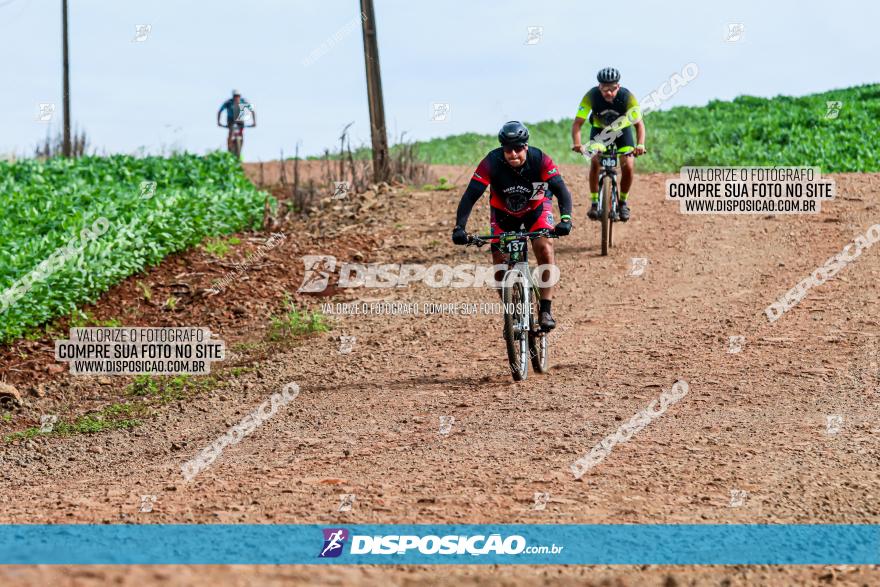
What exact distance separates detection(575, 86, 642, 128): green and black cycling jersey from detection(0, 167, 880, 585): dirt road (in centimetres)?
215

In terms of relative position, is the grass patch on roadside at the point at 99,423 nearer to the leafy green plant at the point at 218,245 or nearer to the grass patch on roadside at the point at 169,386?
the grass patch on roadside at the point at 169,386

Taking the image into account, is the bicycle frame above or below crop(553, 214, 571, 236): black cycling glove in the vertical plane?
above

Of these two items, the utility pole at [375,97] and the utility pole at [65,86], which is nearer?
the utility pole at [375,97]

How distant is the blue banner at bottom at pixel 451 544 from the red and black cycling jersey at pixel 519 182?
13.7ft

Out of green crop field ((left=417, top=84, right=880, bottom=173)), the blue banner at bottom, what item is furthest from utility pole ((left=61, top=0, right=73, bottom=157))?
the blue banner at bottom

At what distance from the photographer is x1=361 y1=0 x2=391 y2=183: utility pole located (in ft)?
63.2

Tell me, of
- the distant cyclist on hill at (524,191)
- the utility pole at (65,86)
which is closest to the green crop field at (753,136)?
the utility pole at (65,86)

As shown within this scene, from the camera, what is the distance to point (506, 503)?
6000 millimetres

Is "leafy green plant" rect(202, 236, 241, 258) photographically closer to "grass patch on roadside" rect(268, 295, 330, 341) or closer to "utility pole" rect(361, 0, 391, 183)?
"utility pole" rect(361, 0, 391, 183)

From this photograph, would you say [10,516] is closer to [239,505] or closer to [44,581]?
[239,505]

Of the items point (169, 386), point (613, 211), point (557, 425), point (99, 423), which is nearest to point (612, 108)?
point (613, 211)

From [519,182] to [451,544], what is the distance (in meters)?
4.60

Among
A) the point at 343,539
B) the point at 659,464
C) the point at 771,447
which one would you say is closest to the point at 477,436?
the point at 659,464

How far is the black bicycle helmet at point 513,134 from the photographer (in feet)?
28.9
